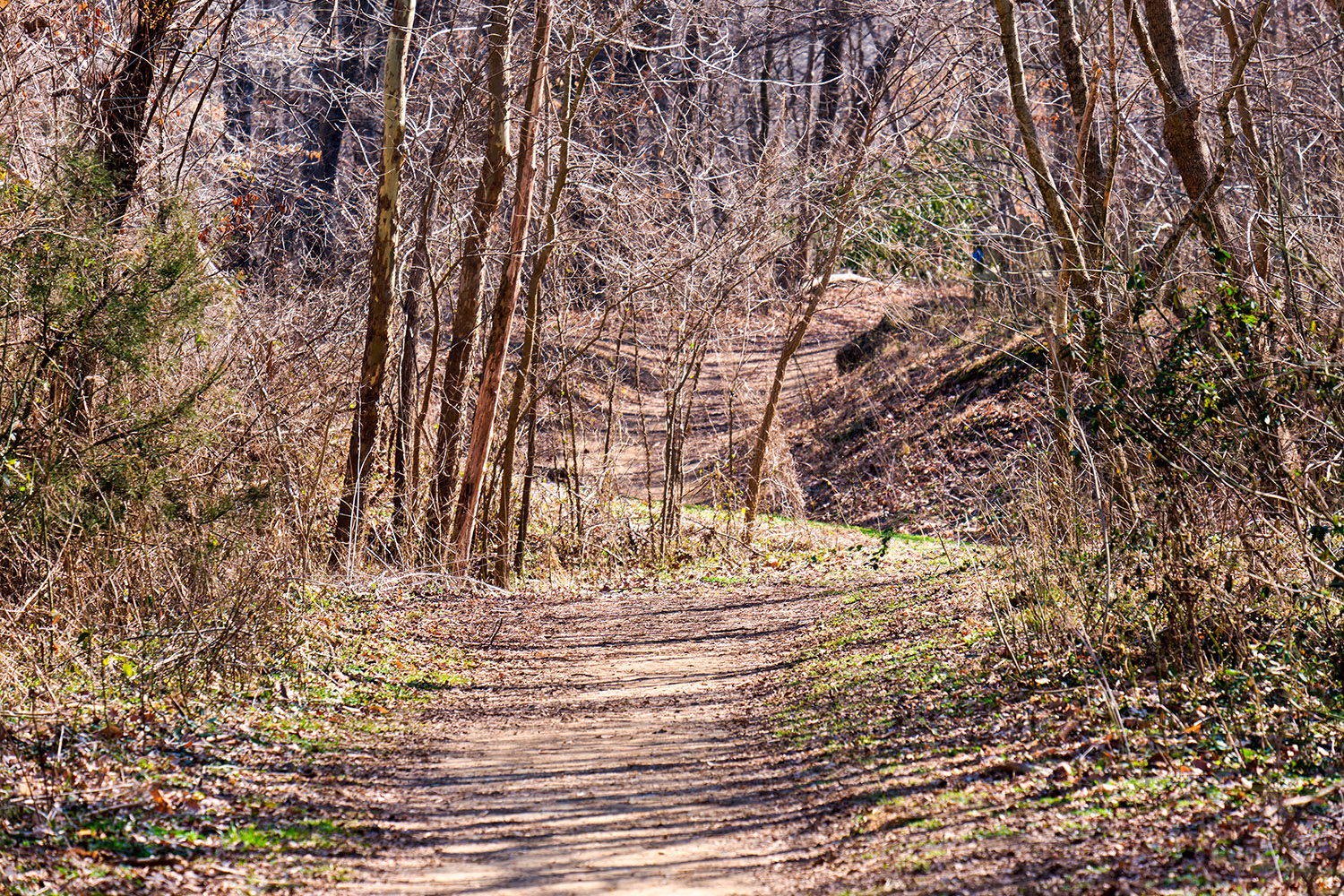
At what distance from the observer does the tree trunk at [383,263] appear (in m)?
11.7

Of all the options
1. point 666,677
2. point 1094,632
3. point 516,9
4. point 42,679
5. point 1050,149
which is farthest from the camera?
point 1050,149

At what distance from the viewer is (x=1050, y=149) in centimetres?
2477

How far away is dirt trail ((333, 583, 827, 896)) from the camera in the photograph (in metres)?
4.57

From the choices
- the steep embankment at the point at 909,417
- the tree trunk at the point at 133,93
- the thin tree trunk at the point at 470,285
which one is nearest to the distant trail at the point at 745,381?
the steep embankment at the point at 909,417

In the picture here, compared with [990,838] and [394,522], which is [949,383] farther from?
[990,838]

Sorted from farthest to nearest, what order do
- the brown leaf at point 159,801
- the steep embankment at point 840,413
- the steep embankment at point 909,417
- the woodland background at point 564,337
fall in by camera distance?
1. the steep embankment at point 909,417
2. the steep embankment at point 840,413
3. the woodland background at point 564,337
4. the brown leaf at point 159,801

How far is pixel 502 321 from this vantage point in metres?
12.7

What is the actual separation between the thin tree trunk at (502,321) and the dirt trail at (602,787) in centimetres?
346

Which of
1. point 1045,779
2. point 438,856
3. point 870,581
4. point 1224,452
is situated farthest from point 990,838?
point 870,581

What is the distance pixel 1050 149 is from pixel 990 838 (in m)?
22.8

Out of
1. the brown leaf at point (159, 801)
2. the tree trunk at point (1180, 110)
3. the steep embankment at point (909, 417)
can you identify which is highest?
the tree trunk at point (1180, 110)

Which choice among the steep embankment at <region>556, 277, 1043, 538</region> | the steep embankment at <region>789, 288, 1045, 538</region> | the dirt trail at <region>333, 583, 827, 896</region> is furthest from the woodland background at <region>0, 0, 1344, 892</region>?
the dirt trail at <region>333, 583, 827, 896</region>

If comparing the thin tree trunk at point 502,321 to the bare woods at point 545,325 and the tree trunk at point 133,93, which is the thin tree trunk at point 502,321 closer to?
the bare woods at point 545,325

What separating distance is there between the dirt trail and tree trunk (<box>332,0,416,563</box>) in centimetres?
335
